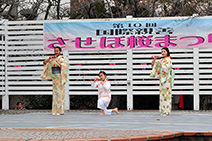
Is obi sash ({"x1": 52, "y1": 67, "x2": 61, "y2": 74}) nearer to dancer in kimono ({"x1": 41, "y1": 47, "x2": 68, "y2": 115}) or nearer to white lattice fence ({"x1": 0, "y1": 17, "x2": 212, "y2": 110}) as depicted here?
dancer in kimono ({"x1": 41, "y1": 47, "x2": 68, "y2": 115})

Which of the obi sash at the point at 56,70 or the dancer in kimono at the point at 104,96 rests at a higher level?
the obi sash at the point at 56,70

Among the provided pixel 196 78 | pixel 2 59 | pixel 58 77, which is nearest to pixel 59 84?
pixel 58 77

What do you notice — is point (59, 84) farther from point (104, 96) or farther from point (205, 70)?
point (205, 70)

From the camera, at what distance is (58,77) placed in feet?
37.2

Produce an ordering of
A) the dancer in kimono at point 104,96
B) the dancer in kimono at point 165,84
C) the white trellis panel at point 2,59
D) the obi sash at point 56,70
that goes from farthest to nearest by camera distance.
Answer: the white trellis panel at point 2,59 → the obi sash at point 56,70 → the dancer in kimono at point 104,96 → the dancer in kimono at point 165,84

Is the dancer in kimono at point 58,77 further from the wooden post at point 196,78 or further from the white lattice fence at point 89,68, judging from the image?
the wooden post at point 196,78

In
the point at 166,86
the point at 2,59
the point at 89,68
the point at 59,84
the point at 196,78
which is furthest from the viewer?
the point at 2,59

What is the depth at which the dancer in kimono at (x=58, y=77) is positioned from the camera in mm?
11188

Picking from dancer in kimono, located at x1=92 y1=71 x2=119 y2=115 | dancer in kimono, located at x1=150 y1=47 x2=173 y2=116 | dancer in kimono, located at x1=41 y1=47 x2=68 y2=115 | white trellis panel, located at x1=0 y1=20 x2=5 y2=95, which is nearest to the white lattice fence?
white trellis panel, located at x1=0 y1=20 x2=5 y2=95

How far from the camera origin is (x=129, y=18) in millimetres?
13680

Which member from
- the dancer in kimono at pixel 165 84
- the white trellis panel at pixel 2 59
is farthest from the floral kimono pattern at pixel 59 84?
the white trellis panel at pixel 2 59

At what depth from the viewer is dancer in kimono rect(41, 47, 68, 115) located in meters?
11.2

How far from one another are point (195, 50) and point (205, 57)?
1.20 feet

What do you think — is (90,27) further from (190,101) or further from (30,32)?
(190,101)
